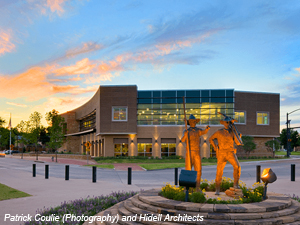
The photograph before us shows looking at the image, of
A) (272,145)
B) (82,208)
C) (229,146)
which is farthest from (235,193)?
(272,145)

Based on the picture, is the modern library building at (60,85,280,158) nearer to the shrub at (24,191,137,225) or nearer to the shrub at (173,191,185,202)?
the shrub at (24,191,137,225)

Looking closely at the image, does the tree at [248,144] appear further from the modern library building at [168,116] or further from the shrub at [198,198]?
the shrub at [198,198]

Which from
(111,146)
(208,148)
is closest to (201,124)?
(208,148)

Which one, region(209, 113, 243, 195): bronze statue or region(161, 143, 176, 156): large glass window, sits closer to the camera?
region(209, 113, 243, 195): bronze statue

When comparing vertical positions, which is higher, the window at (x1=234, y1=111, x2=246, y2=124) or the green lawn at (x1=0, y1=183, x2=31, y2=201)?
the window at (x1=234, y1=111, x2=246, y2=124)

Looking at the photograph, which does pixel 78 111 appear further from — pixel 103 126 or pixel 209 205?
pixel 209 205

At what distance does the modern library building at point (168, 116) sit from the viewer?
4753cm

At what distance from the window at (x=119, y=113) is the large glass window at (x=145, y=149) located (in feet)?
16.5

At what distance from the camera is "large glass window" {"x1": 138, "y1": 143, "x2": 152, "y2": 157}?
47906mm

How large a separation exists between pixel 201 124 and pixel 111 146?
14.7 m

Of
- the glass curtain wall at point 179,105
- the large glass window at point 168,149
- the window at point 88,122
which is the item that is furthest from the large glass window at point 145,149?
the window at point 88,122

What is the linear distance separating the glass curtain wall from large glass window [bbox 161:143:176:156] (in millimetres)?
3542

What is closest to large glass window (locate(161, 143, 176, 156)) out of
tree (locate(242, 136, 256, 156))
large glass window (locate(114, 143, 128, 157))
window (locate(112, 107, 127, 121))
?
large glass window (locate(114, 143, 128, 157))

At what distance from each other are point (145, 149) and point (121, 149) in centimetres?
382
